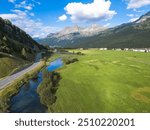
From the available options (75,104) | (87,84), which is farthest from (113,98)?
(87,84)

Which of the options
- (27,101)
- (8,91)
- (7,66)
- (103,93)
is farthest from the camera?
(7,66)

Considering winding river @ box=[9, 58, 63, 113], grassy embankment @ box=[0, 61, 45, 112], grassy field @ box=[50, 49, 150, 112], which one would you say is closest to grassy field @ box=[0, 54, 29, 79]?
grassy embankment @ box=[0, 61, 45, 112]

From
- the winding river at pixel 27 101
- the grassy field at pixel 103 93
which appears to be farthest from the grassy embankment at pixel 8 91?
the grassy field at pixel 103 93

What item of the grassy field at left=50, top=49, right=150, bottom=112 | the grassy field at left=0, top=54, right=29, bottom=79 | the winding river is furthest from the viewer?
the grassy field at left=0, top=54, right=29, bottom=79

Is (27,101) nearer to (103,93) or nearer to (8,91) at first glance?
(8,91)

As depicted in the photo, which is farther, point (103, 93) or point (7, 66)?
point (7, 66)

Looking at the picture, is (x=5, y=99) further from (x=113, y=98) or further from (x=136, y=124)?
(x=136, y=124)

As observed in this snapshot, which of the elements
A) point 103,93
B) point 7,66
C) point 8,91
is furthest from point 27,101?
point 7,66

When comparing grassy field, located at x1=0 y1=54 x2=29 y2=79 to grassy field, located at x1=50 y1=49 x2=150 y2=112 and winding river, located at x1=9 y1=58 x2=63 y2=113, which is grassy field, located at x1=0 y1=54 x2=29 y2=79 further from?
grassy field, located at x1=50 y1=49 x2=150 y2=112

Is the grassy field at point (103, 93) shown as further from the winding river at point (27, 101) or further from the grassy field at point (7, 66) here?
the grassy field at point (7, 66)

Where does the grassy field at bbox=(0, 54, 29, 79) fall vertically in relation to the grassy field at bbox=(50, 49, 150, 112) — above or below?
above

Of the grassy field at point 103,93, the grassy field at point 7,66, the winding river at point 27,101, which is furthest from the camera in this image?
the grassy field at point 7,66
